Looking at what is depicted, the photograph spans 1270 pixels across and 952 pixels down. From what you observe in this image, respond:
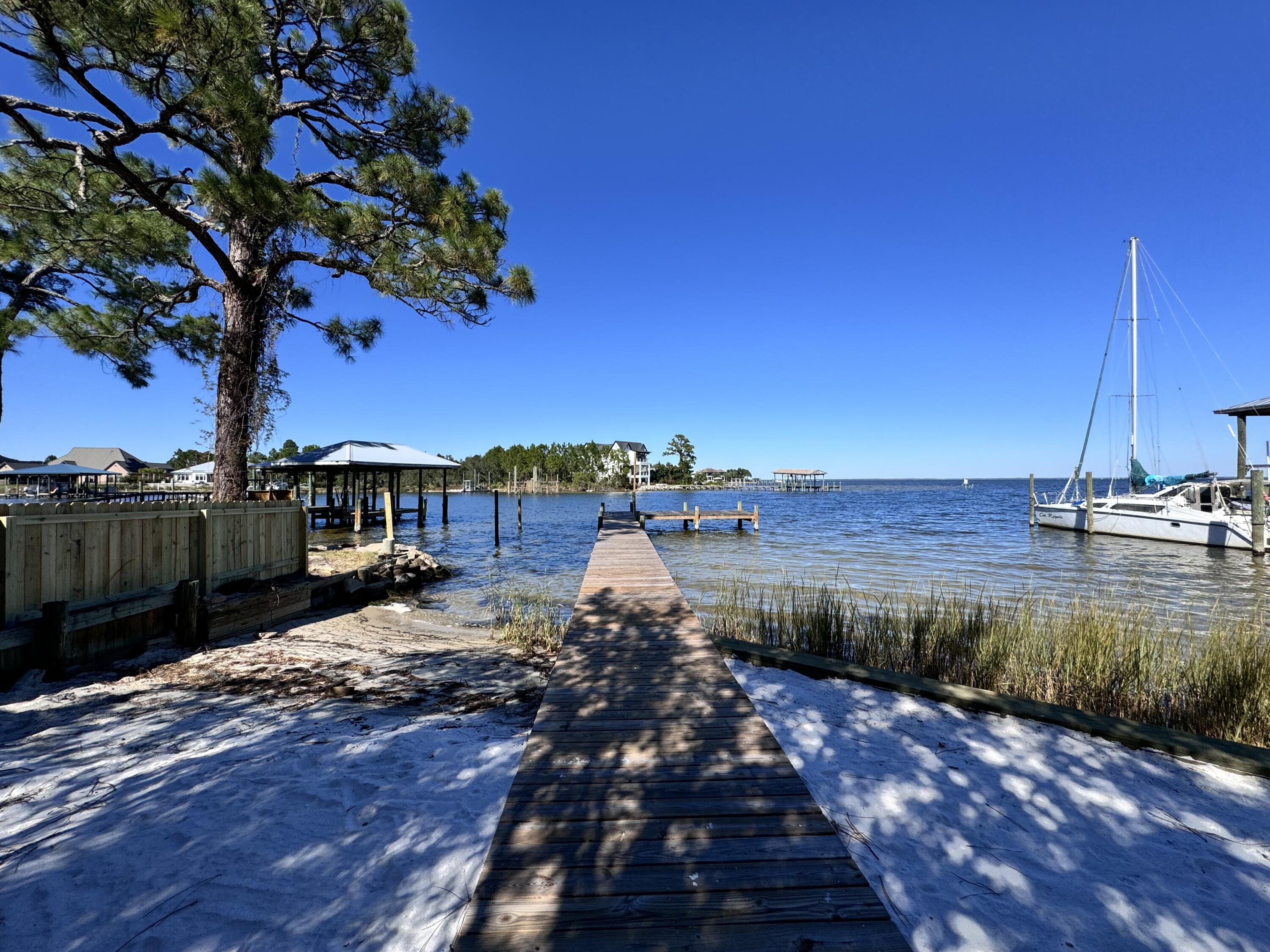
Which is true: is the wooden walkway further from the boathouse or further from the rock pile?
the boathouse

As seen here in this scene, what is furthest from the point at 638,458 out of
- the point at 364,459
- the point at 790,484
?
the point at 364,459

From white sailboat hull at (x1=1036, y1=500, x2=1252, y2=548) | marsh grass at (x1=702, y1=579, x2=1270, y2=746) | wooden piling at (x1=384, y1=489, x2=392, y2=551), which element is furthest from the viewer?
white sailboat hull at (x1=1036, y1=500, x2=1252, y2=548)

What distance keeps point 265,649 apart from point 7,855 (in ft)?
13.2

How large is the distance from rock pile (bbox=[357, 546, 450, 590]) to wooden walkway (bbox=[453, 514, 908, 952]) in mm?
7750

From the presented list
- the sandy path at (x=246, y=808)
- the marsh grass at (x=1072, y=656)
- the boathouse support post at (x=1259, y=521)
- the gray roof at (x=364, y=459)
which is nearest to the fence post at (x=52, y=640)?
the sandy path at (x=246, y=808)

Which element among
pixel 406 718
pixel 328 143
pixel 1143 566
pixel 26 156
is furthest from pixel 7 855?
pixel 1143 566

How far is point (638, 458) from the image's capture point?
331ft

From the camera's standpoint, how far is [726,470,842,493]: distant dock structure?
95.1m

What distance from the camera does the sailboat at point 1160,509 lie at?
1944 cm

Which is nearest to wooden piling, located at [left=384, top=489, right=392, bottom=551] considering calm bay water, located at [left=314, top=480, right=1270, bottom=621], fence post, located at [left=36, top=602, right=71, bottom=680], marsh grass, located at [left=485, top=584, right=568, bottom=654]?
calm bay water, located at [left=314, top=480, right=1270, bottom=621]

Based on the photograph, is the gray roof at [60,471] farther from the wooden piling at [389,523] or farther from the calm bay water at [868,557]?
the wooden piling at [389,523]

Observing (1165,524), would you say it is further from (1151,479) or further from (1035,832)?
(1035,832)

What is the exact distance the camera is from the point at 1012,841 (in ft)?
9.04

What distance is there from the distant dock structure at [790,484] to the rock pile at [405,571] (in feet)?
275
